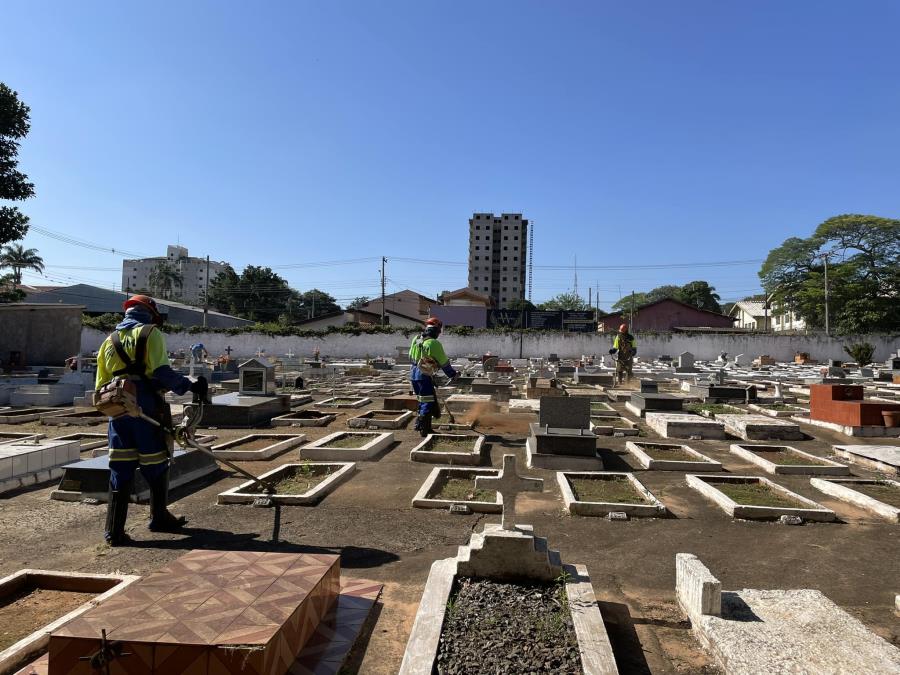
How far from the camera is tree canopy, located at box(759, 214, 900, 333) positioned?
40156mm

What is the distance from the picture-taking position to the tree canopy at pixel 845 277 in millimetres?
40156

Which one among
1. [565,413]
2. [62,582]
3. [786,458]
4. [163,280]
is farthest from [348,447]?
[163,280]

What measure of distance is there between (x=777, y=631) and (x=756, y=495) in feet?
11.4

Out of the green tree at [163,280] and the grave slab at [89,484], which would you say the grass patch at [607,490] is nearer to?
the grave slab at [89,484]

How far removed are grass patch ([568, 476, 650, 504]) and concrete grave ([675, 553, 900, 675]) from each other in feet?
7.49

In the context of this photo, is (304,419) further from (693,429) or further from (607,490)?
(693,429)

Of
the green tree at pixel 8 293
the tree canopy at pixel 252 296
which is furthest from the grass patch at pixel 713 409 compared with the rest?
the tree canopy at pixel 252 296

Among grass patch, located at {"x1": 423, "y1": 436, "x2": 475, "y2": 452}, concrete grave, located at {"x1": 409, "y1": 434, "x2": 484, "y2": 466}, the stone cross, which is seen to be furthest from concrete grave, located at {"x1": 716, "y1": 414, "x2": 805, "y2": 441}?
the stone cross

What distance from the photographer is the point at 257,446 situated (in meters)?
8.55

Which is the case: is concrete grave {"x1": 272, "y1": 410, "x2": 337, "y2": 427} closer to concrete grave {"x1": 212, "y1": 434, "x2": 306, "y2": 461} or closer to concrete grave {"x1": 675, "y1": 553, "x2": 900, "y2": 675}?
concrete grave {"x1": 212, "y1": 434, "x2": 306, "y2": 461}

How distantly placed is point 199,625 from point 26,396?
14372 millimetres

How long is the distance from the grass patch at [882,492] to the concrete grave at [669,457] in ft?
5.05

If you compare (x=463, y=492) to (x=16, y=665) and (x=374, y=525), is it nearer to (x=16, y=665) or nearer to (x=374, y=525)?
(x=374, y=525)

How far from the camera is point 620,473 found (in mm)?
6781
